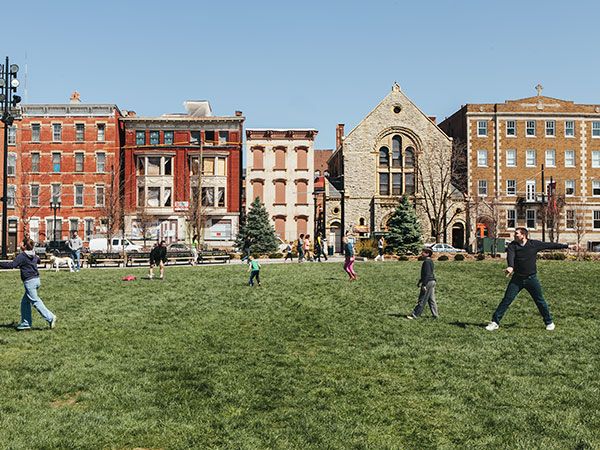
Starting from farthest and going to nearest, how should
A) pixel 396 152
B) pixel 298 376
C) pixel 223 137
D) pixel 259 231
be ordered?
pixel 223 137, pixel 396 152, pixel 259 231, pixel 298 376

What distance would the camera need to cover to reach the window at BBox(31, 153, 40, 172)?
57500 mm

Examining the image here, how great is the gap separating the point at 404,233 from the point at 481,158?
50.1 ft

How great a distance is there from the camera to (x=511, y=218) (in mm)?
57375

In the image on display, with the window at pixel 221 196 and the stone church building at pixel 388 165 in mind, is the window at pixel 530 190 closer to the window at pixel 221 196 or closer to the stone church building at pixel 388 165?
the stone church building at pixel 388 165

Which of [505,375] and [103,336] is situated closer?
[505,375]

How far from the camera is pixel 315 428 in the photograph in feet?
21.9

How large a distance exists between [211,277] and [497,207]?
39.6 m

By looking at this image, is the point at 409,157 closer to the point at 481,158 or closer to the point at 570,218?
the point at 481,158

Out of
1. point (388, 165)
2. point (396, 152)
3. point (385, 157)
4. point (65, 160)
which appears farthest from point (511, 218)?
point (65, 160)

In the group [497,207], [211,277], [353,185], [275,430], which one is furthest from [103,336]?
[497,207]

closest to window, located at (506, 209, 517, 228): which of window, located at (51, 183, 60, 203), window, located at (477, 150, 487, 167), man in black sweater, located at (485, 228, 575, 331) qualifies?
window, located at (477, 150, 487, 167)

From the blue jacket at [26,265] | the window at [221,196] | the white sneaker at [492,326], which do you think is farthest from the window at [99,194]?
the white sneaker at [492,326]

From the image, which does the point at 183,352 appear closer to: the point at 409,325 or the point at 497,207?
the point at 409,325

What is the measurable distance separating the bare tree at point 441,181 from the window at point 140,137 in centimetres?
2707
